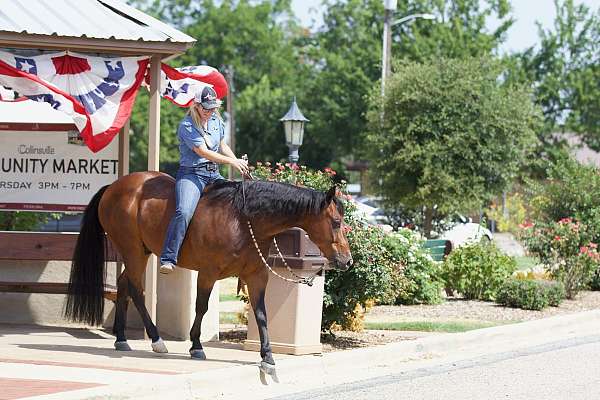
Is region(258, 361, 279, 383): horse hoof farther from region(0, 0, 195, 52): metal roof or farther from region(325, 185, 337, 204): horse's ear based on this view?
region(0, 0, 195, 52): metal roof

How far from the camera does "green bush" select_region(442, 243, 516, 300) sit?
17625mm

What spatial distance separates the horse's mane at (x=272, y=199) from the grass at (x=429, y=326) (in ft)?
13.9

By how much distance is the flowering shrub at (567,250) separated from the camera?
59.5 feet

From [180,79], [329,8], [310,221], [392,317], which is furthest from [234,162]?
[329,8]

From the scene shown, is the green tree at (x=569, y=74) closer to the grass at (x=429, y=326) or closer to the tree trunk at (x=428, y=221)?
the tree trunk at (x=428, y=221)

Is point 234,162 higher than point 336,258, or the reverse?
point 234,162

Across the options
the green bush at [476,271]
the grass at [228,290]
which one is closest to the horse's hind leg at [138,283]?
the grass at [228,290]

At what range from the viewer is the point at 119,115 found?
11.8 m

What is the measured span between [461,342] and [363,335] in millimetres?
1154

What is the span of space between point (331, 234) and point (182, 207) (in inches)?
55.2

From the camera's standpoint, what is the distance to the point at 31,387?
843cm

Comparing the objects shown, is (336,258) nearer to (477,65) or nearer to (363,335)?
(363,335)

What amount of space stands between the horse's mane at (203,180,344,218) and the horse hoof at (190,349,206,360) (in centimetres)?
136

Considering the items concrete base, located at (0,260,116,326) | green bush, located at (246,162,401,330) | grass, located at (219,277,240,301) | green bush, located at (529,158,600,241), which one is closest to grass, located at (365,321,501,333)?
green bush, located at (246,162,401,330)
